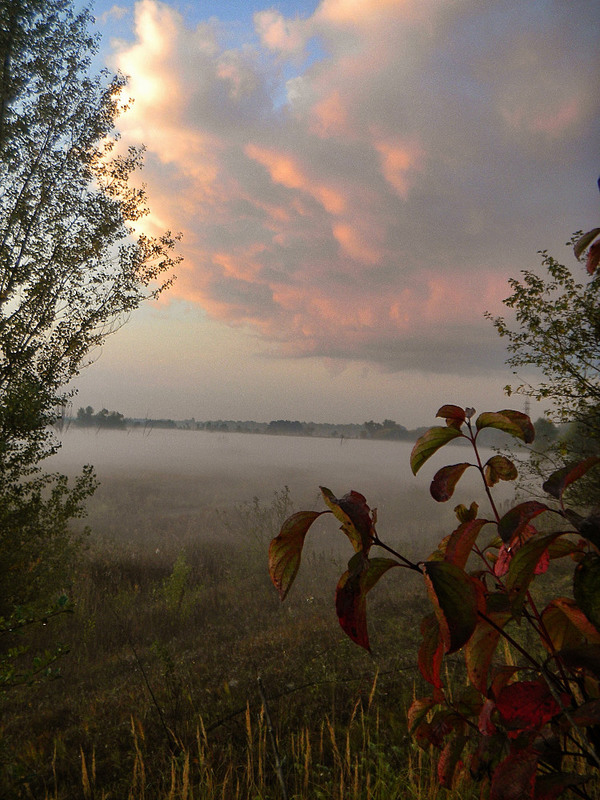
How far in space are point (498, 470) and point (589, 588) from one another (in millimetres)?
537

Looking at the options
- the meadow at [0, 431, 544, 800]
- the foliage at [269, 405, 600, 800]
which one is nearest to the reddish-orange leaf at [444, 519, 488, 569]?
the foliage at [269, 405, 600, 800]

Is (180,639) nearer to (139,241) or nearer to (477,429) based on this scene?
(139,241)

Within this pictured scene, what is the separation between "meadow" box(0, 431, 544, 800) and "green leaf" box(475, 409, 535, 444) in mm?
903

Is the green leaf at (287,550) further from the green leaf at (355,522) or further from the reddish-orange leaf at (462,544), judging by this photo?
the reddish-orange leaf at (462,544)

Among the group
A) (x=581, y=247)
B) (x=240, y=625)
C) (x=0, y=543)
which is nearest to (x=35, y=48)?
(x=0, y=543)

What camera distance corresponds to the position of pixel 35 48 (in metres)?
7.66

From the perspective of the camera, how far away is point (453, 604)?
0.63 meters

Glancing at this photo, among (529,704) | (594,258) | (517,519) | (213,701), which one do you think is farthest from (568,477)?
(213,701)

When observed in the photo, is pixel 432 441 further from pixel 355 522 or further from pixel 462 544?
pixel 355 522

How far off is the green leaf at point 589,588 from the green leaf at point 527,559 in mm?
57

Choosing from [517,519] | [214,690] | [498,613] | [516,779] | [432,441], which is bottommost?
[214,690]

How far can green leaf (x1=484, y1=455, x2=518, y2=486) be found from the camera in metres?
1.13

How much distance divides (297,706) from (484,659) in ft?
14.1

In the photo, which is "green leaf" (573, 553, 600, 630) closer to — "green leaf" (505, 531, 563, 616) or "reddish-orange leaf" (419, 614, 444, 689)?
"green leaf" (505, 531, 563, 616)
